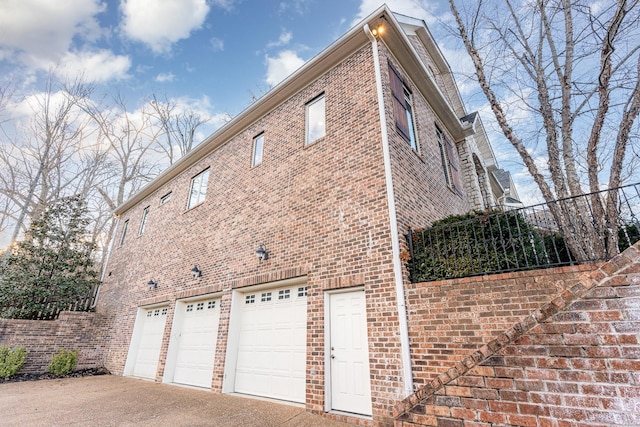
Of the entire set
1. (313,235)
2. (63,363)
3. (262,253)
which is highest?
(313,235)

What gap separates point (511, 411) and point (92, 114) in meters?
23.9

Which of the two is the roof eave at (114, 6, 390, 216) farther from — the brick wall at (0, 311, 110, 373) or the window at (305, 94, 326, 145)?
the brick wall at (0, 311, 110, 373)

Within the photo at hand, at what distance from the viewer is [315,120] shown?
23.4 ft

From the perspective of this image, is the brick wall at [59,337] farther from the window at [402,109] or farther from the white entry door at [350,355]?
the window at [402,109]

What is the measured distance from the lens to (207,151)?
10.1 meters

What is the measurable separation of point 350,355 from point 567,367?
3.21 meters

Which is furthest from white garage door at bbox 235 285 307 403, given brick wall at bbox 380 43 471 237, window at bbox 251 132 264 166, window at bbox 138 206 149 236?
window at bbox 138 206 149 236

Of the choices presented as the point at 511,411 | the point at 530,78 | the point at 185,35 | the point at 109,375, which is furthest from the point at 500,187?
the point at 109,375

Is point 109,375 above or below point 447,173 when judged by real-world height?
below

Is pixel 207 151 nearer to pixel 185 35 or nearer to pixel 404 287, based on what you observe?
pixel 185 35

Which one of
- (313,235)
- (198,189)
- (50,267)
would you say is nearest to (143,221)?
(50,267)

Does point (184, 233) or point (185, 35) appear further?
point (185, 35)

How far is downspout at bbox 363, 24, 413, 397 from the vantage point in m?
3.96

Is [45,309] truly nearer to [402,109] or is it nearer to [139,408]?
[139,408]
